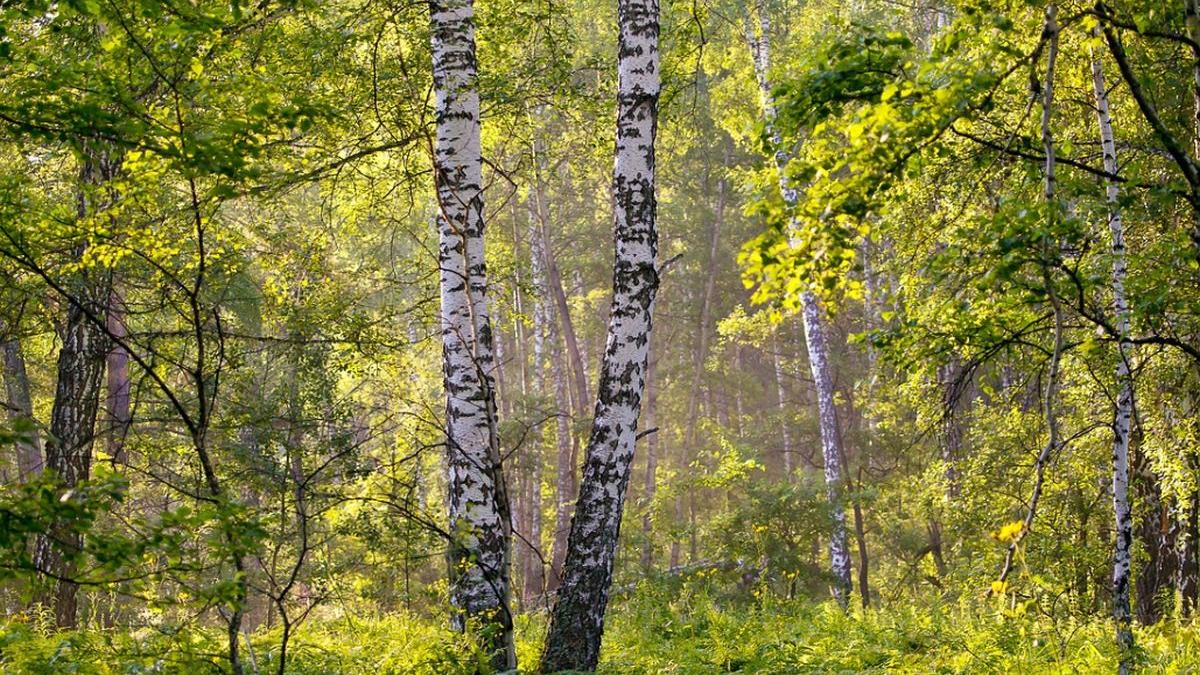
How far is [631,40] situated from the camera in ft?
21.4

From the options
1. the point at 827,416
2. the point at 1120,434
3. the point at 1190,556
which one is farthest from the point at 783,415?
the point at 1120,434

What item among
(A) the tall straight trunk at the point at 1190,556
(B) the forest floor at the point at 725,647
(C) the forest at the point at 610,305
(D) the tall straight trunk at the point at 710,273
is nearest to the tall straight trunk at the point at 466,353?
(C) the forest at the point at 610,305

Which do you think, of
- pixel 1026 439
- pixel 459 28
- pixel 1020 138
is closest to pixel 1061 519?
pixel 1026 439

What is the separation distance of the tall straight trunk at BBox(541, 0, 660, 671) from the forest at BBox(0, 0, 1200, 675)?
0.02 meters

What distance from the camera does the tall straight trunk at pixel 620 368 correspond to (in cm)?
591

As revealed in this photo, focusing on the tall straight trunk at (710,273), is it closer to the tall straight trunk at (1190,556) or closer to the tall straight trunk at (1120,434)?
the tall straight trunk at (1190,556)

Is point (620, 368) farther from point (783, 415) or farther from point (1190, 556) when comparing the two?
point (783, 415)

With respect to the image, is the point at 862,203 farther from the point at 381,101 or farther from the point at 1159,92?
the point at 1159,92

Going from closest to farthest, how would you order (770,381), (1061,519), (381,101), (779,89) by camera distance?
(779,89) < (381,101) < (1061,519) < (770,381)

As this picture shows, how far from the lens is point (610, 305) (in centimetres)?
909

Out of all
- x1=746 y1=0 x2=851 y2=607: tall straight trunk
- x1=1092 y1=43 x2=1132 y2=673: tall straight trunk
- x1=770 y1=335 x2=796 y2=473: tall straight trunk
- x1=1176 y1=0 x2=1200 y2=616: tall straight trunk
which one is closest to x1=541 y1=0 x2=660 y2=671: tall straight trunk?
x1=1092 y1=43 x2=1132 y2=673: tall straight trunk

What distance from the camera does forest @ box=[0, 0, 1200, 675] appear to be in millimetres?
3758

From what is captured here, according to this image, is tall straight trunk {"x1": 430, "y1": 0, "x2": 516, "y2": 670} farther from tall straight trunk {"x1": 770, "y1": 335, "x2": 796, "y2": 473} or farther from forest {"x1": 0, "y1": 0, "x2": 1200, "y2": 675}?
tall straight trunk {"x1": 770, "y1": 335, "x2": 796, "y2": 473}

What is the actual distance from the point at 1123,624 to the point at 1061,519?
5.90 meters
